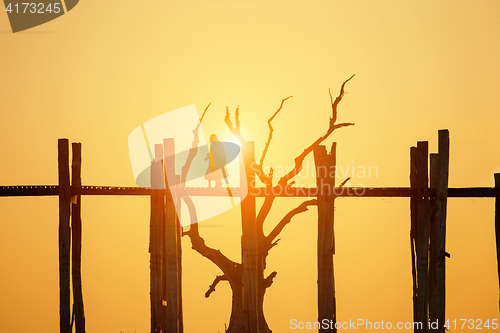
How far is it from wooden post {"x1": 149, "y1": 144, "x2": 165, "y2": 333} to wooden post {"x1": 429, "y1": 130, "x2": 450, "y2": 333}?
495cm

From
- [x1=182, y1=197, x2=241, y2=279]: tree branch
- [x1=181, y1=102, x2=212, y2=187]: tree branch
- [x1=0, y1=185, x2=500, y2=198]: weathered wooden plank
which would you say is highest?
[x1=181, y1=102, x2=212, y2=187]: tree branch

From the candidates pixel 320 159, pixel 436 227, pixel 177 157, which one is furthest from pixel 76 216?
pixel 436 227

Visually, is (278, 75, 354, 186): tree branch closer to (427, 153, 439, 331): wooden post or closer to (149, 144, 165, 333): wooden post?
(427, 153, 439, 331): wooden post

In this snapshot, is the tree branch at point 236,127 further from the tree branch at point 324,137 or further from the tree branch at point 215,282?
the tree branch at point 215,282

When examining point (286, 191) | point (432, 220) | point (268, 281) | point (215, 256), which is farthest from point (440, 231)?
point (215, 256)

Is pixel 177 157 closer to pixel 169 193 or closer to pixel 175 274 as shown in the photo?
pixel 169 193

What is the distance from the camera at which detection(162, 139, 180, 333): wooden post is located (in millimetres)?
11922

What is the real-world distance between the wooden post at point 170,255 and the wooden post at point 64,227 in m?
2.07

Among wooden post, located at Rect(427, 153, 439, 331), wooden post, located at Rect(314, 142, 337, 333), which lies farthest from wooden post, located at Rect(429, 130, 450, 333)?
wooden post, located at Rect(314, 142, 337, 333)

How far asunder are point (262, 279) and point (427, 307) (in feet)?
18.0

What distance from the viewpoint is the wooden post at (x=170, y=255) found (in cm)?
1192

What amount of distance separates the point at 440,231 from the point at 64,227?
6983 mm

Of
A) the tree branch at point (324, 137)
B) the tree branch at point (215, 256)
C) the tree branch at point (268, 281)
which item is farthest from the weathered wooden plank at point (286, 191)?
the tree branch at point (268, 281)

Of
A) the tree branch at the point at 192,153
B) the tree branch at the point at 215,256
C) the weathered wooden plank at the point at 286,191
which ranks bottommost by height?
the tree branch at the point at 215,256
